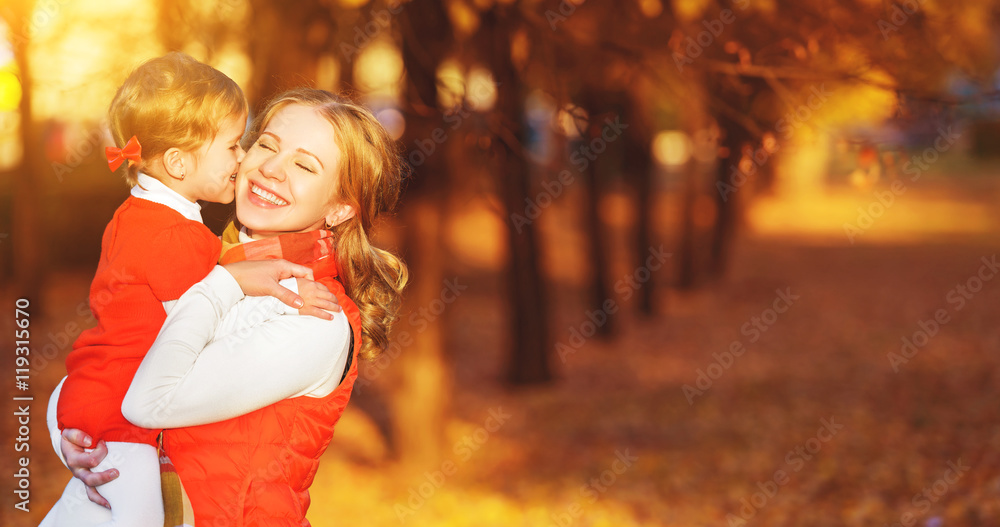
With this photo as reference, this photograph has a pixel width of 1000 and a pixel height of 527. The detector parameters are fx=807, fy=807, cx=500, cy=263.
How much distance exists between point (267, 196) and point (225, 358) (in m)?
0.46

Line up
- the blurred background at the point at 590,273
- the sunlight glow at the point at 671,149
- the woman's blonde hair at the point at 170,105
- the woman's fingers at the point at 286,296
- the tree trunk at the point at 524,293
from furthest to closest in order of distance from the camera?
1. the sunlight glow at the point at 671,149
2. the tree trunk at the point at 524,293
3. the blurred background at the point at 590,273
4. the woman's blonde hair at the point at 170,105
5. the woman's fingers at the point at 286,296

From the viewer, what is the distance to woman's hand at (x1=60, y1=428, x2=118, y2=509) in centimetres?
181

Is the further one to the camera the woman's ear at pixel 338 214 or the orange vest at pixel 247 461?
the woman's ear at pixel 338 214

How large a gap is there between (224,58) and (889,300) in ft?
46.5

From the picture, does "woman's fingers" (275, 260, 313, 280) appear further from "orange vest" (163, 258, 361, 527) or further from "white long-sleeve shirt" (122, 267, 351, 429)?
"orange vest" (163, 258, 361, 527)

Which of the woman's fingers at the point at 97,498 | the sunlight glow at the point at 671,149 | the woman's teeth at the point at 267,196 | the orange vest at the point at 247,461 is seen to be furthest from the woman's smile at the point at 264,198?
the sunlight glow at the point at 671,149

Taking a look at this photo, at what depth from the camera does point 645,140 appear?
14094 mm

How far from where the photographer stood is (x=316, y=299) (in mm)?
1869

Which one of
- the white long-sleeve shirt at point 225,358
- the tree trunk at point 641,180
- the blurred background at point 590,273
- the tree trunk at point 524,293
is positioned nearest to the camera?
the white long-sleeve shirt at point 225,358

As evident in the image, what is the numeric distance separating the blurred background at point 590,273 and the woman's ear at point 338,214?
56 cm

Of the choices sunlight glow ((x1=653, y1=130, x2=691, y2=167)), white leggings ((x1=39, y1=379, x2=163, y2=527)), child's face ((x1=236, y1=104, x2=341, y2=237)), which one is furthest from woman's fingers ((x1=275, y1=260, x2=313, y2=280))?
sunlight glow ((x1=653, y1=130, x2=691, y2=167))

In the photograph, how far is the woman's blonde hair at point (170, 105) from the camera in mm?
1938

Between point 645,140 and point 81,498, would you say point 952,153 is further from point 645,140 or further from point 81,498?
point 81,498

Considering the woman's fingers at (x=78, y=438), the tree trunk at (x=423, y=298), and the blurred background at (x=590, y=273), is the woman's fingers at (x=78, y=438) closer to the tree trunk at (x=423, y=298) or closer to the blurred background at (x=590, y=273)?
the blurred background at (x=590, y=273)
